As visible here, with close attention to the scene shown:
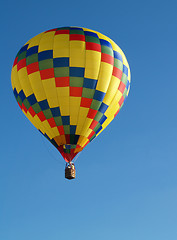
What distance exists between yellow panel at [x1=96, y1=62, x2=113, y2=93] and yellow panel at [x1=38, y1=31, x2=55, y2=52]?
2.76m

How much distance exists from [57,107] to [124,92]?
152 inches

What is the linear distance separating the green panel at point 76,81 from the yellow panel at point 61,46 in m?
1.28

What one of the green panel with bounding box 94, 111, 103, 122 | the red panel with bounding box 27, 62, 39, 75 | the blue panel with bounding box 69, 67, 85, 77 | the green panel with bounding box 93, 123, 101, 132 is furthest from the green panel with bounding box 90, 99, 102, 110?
the red panel with bounding box 27, 62, 39, 75

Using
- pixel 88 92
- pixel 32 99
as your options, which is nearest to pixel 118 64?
pixel 88 92

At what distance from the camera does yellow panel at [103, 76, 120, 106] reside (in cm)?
2550

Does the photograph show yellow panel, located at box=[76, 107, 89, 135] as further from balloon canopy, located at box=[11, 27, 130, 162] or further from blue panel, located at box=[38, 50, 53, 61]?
blue panel, located at box=[38, 50, 53, 61]

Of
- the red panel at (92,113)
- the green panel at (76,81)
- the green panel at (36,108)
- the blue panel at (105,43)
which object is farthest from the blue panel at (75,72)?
the green panel at (36,108)

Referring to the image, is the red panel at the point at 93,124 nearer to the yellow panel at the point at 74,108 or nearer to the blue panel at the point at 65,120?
the yellow panel at the point at 74,108

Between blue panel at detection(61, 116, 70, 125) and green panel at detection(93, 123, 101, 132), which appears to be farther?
green panel at detection(93, 123, 101, 132)

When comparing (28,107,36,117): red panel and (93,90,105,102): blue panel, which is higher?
(93,90,105,102): blue panel

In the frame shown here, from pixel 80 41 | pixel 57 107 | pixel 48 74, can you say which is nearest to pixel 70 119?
pixel 57 107

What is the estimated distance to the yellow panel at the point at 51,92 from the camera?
25002 millimetres

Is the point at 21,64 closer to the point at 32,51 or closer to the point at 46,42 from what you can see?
the point at 32,51

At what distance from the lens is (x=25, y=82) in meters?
25.6
